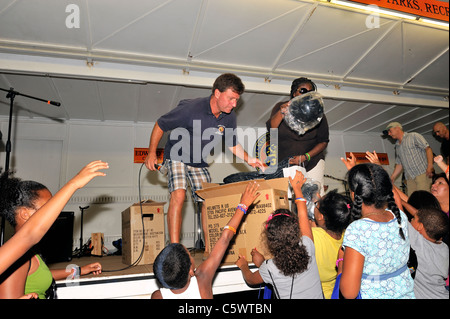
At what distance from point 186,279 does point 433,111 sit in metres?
7.67

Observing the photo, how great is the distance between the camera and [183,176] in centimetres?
270

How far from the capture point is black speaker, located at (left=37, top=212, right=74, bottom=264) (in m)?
3.56

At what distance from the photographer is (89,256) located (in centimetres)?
473

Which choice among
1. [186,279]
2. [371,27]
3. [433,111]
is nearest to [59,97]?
[186,279]

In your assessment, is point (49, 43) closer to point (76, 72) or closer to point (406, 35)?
point (76, 72)

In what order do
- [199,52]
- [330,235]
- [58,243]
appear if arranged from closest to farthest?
[330,235]
[58,243]
[199,52]

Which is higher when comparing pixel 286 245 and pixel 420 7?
pixel 420 7

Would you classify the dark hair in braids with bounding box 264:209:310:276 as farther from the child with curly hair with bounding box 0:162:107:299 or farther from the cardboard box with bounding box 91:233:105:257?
the cardboard box with bounding box 91:233:105:257

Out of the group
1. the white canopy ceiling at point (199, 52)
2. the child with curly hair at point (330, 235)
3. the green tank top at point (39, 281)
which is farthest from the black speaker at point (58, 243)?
the child with curly hair at point (330, 235)

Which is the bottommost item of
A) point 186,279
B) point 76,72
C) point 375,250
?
point 186,279

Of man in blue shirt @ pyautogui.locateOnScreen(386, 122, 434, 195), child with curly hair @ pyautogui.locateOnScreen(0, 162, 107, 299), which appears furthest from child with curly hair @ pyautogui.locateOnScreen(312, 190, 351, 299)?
man in blue shirt @ pyautogui.locateOnScreen(386, 122, 434, 195)

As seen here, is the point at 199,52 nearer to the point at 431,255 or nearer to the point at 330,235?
the point at 330,235

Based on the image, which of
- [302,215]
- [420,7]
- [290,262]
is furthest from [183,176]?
[420,7]

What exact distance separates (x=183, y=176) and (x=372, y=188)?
62.8 inches
